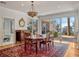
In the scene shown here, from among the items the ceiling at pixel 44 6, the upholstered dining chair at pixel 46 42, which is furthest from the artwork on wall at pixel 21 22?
the upholstered dining chair at pixel 46 42

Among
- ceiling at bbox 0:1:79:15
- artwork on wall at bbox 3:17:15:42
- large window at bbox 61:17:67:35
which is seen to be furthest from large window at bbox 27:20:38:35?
large window at bbox 61:17:67:35

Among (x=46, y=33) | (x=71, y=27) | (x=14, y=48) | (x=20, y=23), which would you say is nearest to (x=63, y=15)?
(x=71, y=27)

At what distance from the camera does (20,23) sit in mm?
4355

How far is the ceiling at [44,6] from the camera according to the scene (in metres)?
3.71

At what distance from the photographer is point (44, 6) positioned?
12.8 ft

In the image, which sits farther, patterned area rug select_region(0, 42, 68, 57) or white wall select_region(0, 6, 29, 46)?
white wall select_region(0, 6, 29, 46)

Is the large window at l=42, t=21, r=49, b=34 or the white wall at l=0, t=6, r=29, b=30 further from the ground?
the white wall at l=0, t=6, r=29, b=30

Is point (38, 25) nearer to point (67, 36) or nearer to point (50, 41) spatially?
point (50, 41)

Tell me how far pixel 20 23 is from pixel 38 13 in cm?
78

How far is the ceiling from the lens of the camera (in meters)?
3.71

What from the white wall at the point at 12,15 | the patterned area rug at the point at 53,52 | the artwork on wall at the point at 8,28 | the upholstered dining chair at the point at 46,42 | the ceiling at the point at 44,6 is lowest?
the patterned area rug at the point at 53,52

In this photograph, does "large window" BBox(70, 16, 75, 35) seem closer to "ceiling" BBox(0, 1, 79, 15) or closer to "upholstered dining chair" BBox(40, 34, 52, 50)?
"ceiling" BBox(0, 1, 79, 15)

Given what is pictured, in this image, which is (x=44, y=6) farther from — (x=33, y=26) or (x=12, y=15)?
(x=12, y=15)

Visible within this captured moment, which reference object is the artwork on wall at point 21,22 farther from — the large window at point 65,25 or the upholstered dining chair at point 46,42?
the large window at point 65,25
